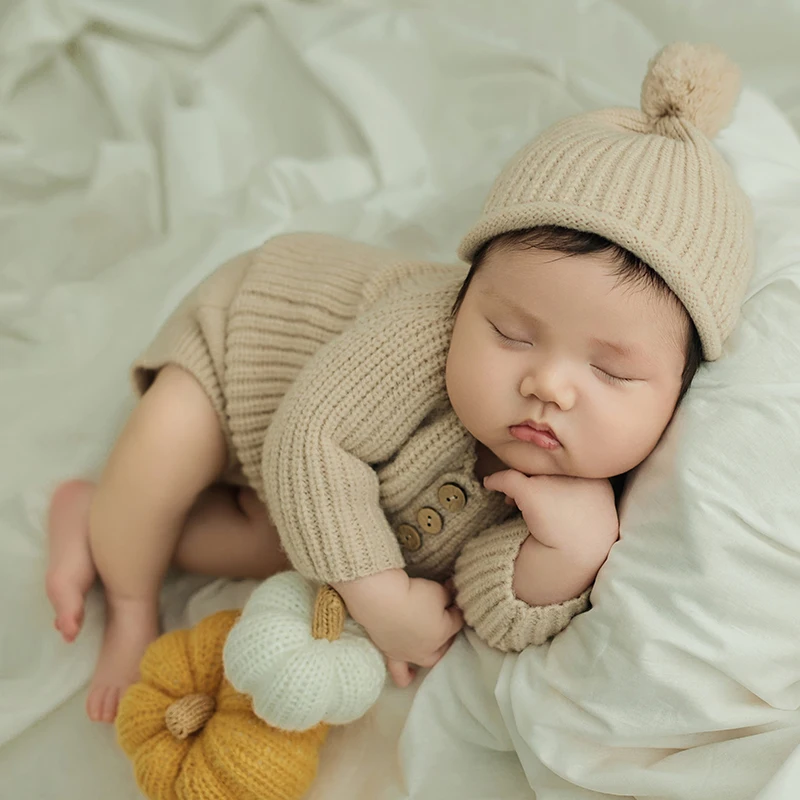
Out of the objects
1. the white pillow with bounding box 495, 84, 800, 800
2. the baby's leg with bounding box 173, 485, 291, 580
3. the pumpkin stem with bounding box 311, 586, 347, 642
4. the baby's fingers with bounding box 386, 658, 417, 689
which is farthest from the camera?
the baby's leg with bounding box 173, 485, 291, 580

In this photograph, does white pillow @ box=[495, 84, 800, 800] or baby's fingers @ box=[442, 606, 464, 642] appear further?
baby's fingers @ box=[442, 606, 464, 642]

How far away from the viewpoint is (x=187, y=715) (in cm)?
91

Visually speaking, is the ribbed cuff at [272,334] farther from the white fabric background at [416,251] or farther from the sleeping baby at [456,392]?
the white fabric background at [416,251]

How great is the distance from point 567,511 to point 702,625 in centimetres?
17

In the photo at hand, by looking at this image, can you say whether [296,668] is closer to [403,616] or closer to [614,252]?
[403,616]

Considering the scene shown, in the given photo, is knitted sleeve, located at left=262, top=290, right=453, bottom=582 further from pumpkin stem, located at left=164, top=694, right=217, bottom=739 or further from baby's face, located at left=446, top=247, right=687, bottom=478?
pumpkin stem, located at left=164, top=694, right=217, bottom=739

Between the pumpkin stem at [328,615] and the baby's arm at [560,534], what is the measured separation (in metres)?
0.19

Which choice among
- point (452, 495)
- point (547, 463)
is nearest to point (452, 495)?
point (452, 495)

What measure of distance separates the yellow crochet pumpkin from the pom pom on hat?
0.80 meters

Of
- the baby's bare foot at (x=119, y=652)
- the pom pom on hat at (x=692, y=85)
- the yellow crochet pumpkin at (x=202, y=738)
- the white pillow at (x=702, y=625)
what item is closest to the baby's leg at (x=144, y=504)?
the baby's bare foot at (x=119, y=652)

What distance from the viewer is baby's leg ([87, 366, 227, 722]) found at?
1.04 m

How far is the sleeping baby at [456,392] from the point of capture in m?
0.84

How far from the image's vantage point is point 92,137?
1.61 m

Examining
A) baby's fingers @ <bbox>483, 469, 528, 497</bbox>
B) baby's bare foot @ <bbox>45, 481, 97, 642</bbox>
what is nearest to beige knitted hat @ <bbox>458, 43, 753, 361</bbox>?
baby's fingers @ <bbox>483, 469, 528, 497</bbox>
